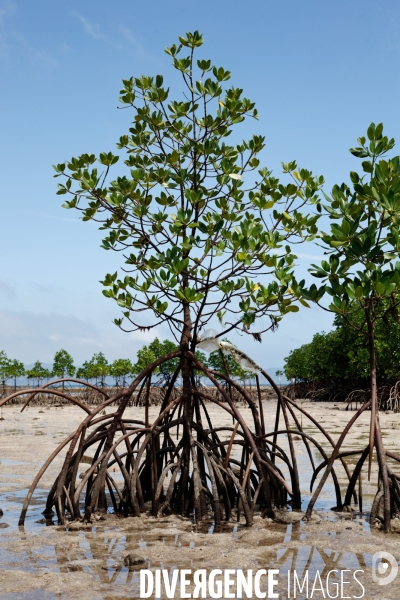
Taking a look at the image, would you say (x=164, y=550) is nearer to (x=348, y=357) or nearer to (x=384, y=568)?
(x=384, y=568)

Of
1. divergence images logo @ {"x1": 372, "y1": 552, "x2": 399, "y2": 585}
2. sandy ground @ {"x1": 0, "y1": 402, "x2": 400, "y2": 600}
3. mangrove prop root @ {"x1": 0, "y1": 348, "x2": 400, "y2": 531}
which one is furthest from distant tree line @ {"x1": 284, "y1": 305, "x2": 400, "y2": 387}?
divergence images logo @ {"x1": 372, "y1": 552, "x2": 399, "y2": 585}

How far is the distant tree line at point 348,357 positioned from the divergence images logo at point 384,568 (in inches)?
624

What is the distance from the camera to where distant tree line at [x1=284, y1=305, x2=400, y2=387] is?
862 inches

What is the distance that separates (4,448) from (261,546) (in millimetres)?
6921

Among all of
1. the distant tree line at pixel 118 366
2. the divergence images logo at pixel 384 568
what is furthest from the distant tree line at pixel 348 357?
the divergence images logo at pixel 384 568

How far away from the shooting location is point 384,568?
4.32 m

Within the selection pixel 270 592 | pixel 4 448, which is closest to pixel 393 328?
pixel 4 448

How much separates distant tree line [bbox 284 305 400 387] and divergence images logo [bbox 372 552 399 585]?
52.0 ft

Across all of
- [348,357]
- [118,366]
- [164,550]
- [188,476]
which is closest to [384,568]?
[164,550]

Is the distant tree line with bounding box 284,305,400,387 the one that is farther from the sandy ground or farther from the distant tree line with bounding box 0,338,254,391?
the sandy ground

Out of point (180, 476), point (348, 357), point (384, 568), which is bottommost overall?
point (384, 568)

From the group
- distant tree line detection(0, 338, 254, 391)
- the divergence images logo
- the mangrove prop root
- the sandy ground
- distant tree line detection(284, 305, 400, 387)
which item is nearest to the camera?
the sandy ground

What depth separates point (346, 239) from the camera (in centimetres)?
516

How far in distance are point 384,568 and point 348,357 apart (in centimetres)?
2228
